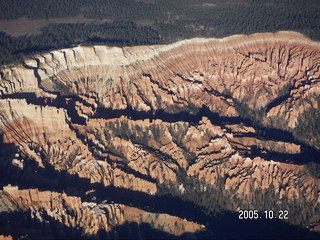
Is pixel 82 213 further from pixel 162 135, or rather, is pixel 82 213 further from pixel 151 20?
pixel 151 20

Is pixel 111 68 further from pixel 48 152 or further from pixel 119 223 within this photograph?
pixel 119 223

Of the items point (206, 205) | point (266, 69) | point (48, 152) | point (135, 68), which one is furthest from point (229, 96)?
point (48, 152)

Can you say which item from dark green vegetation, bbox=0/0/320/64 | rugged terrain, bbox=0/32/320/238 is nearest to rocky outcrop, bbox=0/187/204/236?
rugged terrain, bbox=0/32/320/238

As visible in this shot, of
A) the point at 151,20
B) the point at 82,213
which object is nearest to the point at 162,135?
the point at 82,213

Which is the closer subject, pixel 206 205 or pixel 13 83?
pixel 206 205

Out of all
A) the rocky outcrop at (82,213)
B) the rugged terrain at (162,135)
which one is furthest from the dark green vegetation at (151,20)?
the rocky outcrop at (82,213)

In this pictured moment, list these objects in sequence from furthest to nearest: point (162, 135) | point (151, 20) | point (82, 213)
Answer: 1. point (151, 20)
2. point (162, 135)
3. point (82, 213)

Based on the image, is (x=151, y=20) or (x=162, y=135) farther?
(x=151, y=20)
